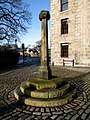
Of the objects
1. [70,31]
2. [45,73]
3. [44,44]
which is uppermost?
[70,31]

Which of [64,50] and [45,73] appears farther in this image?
[64,50]

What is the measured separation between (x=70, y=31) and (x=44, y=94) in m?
14.4

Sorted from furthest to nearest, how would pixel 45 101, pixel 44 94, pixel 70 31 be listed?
pixel 70 31, pixel 44 94, pixel 45 101

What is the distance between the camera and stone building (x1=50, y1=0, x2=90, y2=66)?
57.1ft

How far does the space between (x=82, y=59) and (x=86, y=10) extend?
5721 millimetres

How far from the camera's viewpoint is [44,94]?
5.65 meters

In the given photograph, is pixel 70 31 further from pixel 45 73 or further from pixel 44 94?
pixel 44 94

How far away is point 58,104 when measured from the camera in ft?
17.4

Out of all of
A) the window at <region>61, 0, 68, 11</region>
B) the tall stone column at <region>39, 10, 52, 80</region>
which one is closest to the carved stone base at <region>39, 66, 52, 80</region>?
the tall stone column at <region>39, 10, 52, 80</region>

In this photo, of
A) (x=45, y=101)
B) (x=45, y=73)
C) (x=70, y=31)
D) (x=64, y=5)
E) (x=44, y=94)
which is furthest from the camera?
(x=64, y=5)

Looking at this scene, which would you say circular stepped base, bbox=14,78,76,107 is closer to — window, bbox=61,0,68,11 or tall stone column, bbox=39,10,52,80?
tall stone column, bbox=39,10,52,80

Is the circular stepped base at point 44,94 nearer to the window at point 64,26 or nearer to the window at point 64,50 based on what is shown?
the window at point 64,50

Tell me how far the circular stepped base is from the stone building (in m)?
11.9

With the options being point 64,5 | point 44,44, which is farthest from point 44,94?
point 64,5
